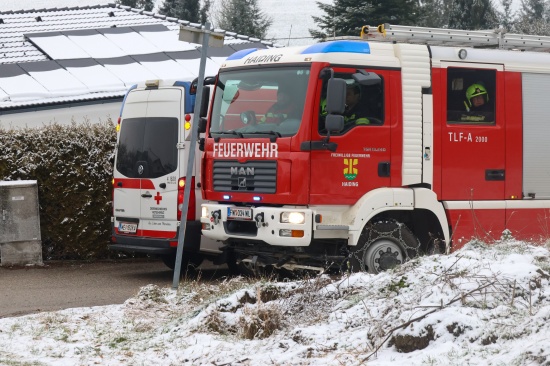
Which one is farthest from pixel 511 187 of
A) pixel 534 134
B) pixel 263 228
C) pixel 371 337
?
pixel 371 337

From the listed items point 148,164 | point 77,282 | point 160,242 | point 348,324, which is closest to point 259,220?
point 160,242

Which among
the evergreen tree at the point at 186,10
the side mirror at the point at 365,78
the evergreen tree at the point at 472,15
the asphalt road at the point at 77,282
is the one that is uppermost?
the evergreen tree at the point at 186,10

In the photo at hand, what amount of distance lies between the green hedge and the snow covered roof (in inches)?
245

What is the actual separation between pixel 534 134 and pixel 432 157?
5.75 feet

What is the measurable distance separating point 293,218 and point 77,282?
159 inches

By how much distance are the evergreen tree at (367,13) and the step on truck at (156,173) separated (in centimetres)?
2458

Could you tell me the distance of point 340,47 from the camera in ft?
40.0

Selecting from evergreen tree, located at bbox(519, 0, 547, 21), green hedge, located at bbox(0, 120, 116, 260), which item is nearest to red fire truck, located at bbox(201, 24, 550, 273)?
green hedge, located at bbox(0, 120, 116, 260)

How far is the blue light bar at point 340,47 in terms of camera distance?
12.1 m

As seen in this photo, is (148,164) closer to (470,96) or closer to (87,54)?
(470,96)

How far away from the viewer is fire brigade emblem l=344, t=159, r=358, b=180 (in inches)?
475

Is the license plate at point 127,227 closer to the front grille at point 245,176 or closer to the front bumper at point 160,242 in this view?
the front bumper at point 160,242

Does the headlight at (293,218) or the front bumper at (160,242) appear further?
the front bumper at (160,242)

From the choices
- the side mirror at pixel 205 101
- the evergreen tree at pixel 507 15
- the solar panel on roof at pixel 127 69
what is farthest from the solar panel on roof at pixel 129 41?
the evergreen tree at pixel 507 15
